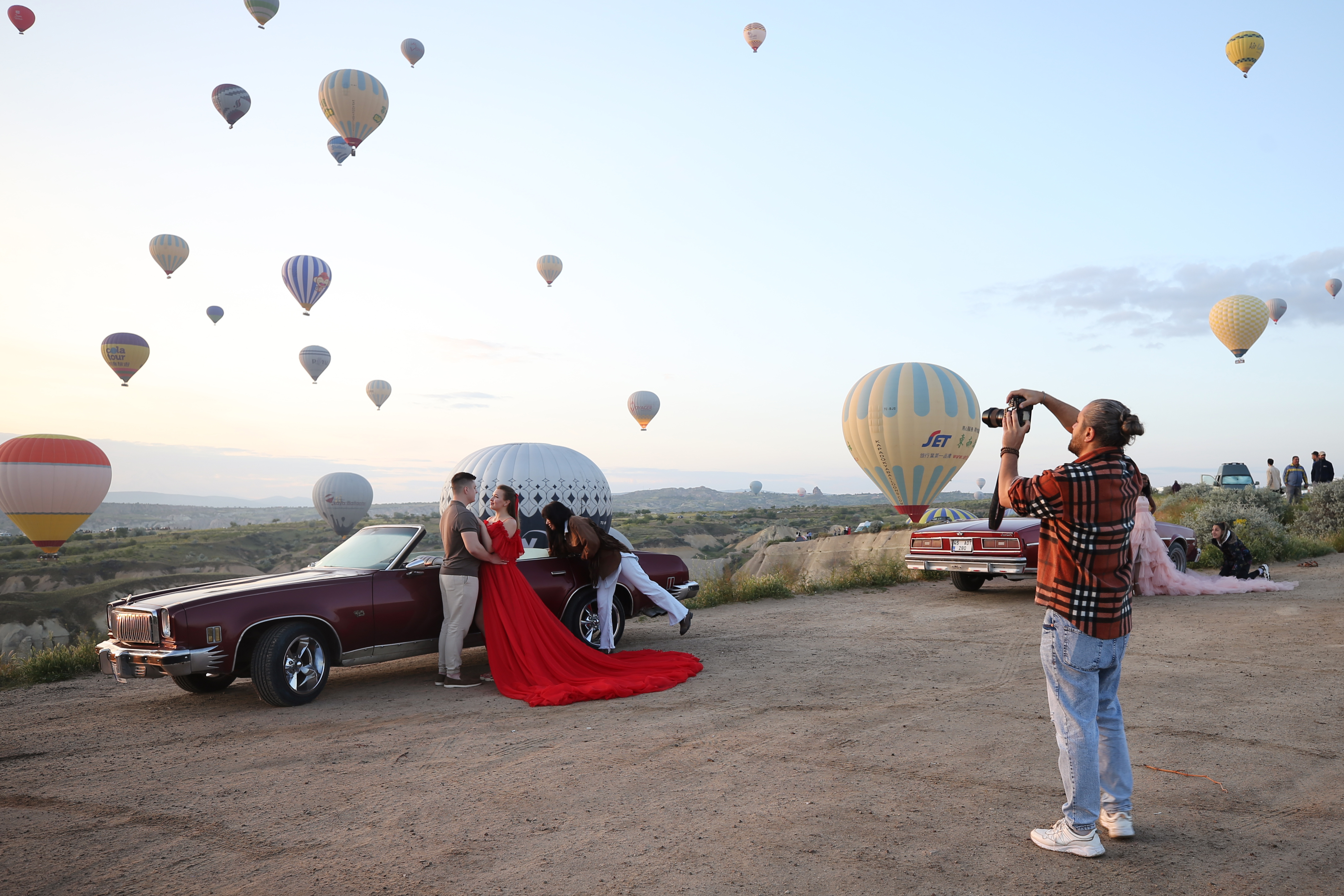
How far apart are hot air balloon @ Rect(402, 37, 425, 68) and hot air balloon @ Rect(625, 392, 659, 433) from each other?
70.9 ft

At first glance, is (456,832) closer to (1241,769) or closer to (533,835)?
(533,835)

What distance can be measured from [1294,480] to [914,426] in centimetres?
1185

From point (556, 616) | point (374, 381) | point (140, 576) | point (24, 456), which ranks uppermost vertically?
point (374, 381)

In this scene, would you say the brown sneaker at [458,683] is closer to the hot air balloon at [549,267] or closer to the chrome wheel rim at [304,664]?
the chrome wheel rim at [304,664]

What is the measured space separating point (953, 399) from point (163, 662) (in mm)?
A: 24872

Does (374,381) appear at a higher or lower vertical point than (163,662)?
higher

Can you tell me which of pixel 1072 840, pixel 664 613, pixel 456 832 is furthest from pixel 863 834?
pixel 664 613

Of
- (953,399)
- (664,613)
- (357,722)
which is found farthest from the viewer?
(953,399)

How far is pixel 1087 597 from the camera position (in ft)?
12.2

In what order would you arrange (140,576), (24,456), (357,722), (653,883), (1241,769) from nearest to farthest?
(653,883), (1241,769), (357,722), (24,456), (140,576)

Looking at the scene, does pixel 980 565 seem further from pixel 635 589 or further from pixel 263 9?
pixel 263 9

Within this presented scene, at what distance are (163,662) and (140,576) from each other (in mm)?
55287

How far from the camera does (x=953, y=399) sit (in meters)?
27.9

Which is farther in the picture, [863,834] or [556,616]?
[556,616]
